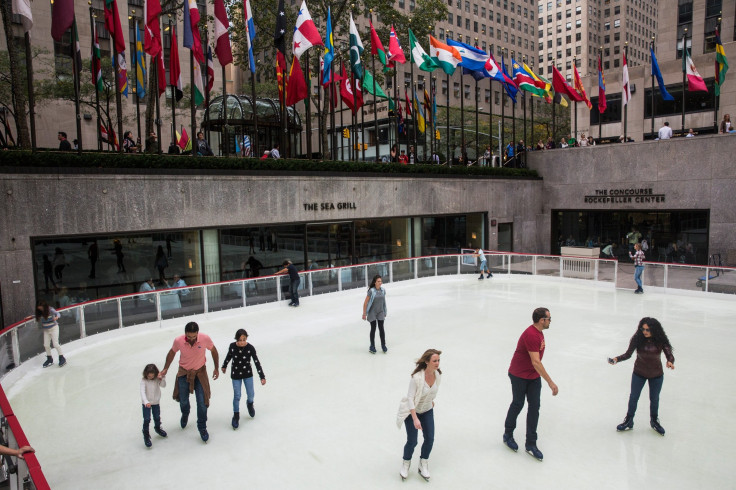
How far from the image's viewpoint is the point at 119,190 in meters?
15.4

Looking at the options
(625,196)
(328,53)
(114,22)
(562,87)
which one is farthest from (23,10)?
(625,196)

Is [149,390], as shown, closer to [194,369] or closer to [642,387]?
[194,369]

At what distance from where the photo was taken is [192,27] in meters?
16.4

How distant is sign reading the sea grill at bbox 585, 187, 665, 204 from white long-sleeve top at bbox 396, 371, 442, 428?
24313mm

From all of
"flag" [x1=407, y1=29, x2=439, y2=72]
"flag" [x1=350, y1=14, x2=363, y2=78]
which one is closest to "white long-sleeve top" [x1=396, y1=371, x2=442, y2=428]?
"flag" [x1=350, y1=14, x2=363, y2=78]

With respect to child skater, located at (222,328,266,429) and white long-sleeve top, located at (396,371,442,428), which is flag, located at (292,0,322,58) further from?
white long-sleeve top, located at (396,371,442,428)

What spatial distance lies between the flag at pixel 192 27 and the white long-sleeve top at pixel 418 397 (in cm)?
1437

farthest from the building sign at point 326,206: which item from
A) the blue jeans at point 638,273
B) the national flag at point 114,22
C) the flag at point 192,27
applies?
the blue jeans at point 638,273

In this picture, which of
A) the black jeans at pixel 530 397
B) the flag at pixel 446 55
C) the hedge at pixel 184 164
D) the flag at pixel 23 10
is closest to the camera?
the black jeans at pixel 530 397

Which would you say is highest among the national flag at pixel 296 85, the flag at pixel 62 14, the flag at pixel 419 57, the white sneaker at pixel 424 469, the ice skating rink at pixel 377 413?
the flag at pixel 419 57

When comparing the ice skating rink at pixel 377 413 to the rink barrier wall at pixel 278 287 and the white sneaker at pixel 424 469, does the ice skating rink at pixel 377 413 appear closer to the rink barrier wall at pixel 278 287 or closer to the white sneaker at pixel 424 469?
the white sneaker at pixel 424 469

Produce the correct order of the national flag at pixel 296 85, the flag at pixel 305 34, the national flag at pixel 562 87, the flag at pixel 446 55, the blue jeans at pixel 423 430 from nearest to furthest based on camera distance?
the blue jeans at pixel 423 430
the flag at pixel 305 34
the national flag at pixel 296 85
the flag at pixel 446 55
the national flag at pixel 562 87

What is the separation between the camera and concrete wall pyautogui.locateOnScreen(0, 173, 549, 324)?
1360 cm

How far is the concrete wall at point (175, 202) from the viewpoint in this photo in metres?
13.6
